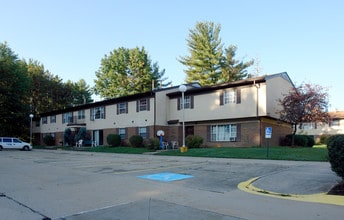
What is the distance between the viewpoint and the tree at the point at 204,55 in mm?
54344

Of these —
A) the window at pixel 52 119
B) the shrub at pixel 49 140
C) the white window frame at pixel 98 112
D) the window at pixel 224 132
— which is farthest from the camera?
the window at pixel 52 119

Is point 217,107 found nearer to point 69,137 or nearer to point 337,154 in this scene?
point 337,154

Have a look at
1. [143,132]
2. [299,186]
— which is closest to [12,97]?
[143,132]

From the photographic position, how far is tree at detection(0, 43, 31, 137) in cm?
4625

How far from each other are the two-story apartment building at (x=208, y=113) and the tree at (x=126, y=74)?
21386 millimetres

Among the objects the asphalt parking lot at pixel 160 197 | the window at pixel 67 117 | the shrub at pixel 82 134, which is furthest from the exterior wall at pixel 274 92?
the window at pixel 67 117

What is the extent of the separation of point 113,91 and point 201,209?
5627cm

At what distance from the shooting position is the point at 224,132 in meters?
28.5

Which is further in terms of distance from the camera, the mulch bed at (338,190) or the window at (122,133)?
the window at (122,133)

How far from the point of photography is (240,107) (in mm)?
26531

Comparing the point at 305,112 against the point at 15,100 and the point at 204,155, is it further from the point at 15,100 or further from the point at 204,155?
the point at 15,100

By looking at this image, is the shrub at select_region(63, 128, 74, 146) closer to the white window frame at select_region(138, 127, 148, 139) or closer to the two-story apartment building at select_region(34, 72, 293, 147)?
the two-story apartment building at select_region(34, 72, 293, 147)

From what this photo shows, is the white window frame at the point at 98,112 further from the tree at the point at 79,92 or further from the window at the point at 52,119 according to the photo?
the tree at the point at 79,92

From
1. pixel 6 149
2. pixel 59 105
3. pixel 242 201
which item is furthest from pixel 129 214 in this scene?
pixel 59 105
